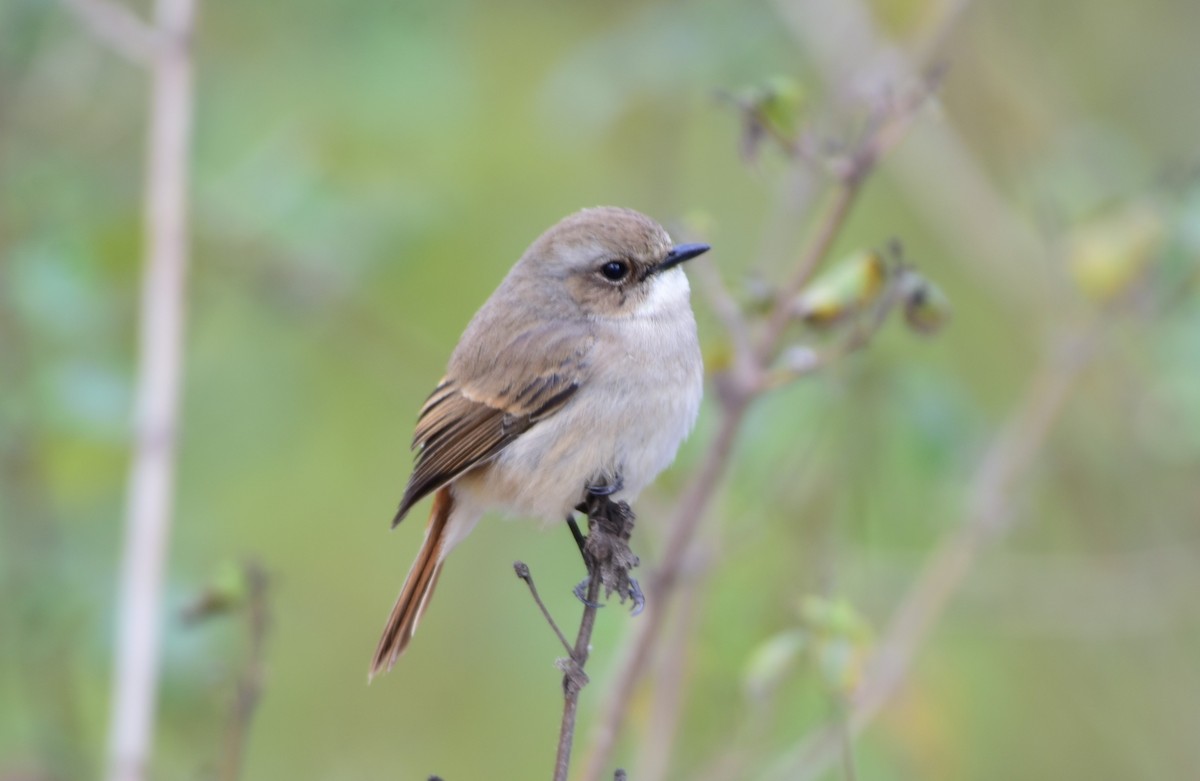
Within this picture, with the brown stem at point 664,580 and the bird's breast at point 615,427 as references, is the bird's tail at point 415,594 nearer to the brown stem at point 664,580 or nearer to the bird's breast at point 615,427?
the bird's breast at point 615,427

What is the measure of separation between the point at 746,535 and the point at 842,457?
0.39 meters

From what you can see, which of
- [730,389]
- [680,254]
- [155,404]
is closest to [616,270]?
[680,254]

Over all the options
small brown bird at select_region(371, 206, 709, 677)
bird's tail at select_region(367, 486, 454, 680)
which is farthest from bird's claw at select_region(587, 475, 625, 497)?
bird's tail at select_region(367, 486, 454, 680)

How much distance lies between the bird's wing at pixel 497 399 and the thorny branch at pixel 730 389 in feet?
1.22

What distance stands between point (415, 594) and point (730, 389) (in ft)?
2.95

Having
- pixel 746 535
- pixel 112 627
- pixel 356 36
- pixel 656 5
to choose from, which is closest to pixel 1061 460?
pixel 746 535

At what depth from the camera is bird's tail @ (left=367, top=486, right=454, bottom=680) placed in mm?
3574

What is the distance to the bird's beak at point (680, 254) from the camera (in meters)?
3.57

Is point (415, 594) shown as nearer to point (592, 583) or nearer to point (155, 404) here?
point (155, 404)

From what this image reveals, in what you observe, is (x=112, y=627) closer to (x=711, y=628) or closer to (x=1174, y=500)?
(x=711, y=628)

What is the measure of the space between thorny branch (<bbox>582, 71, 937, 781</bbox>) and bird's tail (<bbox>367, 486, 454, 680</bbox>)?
1.66 feet

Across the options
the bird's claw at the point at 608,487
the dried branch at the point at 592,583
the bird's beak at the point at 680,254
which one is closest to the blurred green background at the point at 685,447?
the bird's beak at the point at 680,254

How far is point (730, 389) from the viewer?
362cm

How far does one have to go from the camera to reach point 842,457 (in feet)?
14.4
